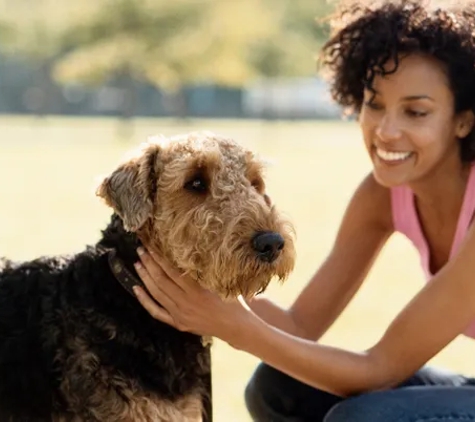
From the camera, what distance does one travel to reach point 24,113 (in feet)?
201

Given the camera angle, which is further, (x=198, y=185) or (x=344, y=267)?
(x=344, y=267)

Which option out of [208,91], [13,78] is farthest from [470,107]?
[13,78]

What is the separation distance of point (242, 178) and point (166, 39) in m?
52.0

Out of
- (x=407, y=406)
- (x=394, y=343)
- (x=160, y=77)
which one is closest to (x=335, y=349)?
(x=394, y=343)

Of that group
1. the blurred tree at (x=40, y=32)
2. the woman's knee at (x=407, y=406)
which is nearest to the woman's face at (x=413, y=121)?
the woman's knee at (x=407, y=406)

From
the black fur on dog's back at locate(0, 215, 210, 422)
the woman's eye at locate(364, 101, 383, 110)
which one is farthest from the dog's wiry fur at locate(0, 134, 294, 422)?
the woman's eye at locate(364, 101, 383, 110)

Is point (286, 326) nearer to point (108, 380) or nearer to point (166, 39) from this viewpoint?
point (108, 380)

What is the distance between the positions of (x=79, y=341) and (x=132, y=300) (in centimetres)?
25

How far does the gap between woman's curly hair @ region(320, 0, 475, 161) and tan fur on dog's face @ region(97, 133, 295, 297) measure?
33.2 inches

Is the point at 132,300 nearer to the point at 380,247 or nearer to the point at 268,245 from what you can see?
the point at 268,245

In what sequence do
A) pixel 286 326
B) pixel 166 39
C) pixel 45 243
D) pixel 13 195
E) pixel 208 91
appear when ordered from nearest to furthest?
pixel 286 326, pixel 45 243, pixel 13 195, pixel 166 39, pixel 208 91

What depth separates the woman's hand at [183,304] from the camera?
3.67 meters

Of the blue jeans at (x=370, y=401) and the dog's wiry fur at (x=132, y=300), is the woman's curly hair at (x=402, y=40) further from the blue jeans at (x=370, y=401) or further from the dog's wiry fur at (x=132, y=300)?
the blue jeans at (x=370, y=401)

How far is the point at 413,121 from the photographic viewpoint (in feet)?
13.4
